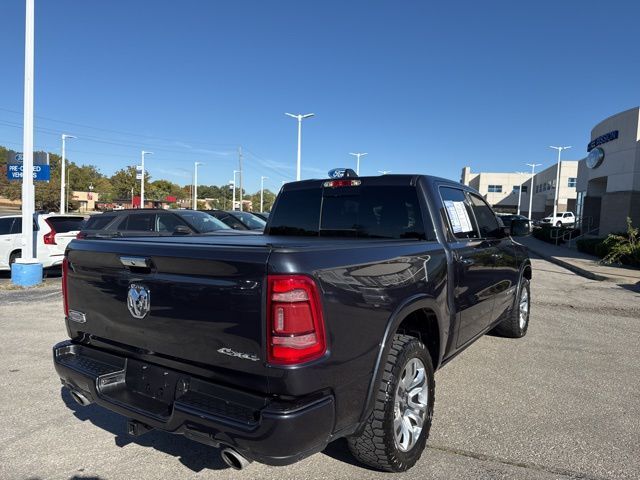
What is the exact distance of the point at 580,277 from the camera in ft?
42.8

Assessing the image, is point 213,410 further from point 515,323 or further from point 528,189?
point 528,189

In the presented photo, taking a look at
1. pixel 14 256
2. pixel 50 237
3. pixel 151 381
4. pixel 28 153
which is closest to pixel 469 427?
pixel 151 381

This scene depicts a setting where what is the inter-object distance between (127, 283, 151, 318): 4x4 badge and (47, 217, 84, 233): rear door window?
10.1 m

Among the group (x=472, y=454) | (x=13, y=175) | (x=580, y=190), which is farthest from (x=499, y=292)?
(x=580, y=190)

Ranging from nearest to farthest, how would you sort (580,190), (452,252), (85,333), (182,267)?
1. (182,267)
2. (85,333)
3. (452,252)
4. (580,190)

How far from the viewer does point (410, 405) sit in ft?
10.2

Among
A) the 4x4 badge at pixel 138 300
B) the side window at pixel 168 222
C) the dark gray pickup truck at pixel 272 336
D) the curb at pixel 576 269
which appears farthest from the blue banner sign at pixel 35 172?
the curb at pixel 576 269

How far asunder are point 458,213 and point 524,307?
9.44 feet

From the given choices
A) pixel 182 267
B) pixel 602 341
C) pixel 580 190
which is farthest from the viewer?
pixel 580 190

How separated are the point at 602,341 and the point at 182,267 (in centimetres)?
606

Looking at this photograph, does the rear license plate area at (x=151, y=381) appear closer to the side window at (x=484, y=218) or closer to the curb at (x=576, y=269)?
the side window at (x=484, y=218)

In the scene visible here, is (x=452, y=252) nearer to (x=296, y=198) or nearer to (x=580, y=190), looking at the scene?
(x=296, y=198)

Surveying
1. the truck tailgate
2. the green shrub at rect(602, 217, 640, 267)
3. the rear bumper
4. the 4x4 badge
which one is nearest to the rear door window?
the truck tailgate

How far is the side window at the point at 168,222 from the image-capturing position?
11.1 metres
